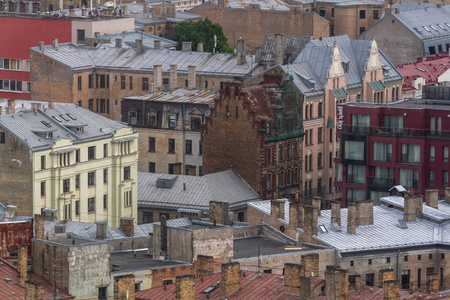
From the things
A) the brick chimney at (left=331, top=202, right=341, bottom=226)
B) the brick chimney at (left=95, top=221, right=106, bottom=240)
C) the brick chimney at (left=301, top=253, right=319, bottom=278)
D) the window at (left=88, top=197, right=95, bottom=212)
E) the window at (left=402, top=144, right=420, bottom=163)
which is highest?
the window at (left=402, top=144, right=420, bottom=163)

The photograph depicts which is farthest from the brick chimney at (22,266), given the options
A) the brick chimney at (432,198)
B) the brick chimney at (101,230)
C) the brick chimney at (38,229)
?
the brick chimney at (432,198)

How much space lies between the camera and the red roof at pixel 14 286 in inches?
5094

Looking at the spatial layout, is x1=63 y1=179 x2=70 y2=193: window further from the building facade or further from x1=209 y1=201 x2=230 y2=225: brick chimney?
x1=209 y1=201 x2=230 y2=225: brick chimney

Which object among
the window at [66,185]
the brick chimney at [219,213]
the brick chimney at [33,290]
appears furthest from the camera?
the window at [66,185]

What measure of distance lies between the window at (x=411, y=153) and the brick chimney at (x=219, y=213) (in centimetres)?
2452

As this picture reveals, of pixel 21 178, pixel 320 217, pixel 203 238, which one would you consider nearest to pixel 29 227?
pixel 203 238

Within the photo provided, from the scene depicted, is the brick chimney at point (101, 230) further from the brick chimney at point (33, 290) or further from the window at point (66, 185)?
the brick chimney at point (33, 290)

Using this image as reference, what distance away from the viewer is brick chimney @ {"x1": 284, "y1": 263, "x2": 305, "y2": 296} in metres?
127

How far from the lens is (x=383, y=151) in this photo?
604 feet

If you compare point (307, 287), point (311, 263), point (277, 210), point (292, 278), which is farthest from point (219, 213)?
point (307, 287)

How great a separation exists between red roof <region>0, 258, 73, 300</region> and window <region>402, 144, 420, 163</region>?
57.4 meters

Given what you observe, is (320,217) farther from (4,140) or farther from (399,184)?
(4,140)

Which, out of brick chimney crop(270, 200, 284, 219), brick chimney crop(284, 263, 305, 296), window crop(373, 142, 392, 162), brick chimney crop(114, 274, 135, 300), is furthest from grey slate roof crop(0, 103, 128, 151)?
brick chimney crop(284, 263, 305, 296)

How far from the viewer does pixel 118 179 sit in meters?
197
